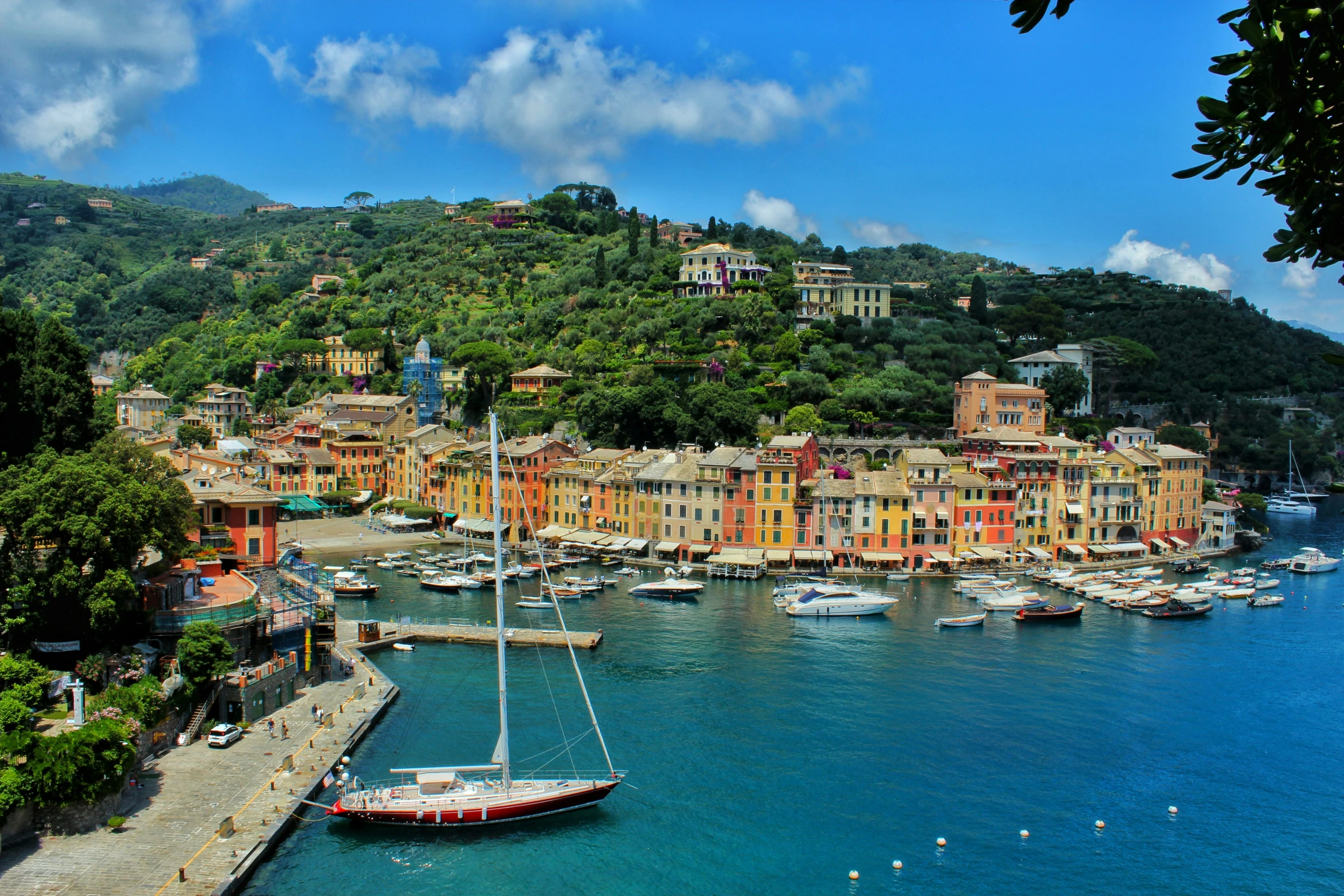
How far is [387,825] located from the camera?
2020 cm

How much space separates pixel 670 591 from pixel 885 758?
18936mm

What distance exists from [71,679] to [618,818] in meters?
12.1

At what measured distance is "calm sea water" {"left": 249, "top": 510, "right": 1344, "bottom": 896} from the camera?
1908 cm

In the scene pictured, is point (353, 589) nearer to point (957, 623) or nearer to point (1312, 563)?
point (957, 623)

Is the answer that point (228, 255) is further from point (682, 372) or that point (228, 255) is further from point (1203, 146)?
point (1203, 146)

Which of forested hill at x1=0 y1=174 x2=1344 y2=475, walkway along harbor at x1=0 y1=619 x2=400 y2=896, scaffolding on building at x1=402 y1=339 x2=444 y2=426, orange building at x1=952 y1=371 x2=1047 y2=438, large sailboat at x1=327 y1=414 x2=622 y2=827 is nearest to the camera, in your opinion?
walkway along harbor at x1=0 y1=619 x2=400 y2=896

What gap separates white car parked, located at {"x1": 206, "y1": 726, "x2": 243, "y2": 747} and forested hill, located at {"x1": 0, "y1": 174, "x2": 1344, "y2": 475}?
37.6 meters

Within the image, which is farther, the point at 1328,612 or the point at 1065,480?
the point at 1065,480

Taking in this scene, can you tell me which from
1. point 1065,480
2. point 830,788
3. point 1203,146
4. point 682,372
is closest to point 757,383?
point 682,372

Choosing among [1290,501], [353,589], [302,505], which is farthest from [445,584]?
[1290,501]

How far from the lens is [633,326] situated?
74.6 meters

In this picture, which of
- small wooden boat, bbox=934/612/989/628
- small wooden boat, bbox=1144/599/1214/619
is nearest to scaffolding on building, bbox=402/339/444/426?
small wooden boat, bbox=934/612/989/628

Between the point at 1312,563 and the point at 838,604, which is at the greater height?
the point at 1312,563

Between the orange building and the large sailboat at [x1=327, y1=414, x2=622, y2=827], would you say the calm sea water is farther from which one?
the orange building
